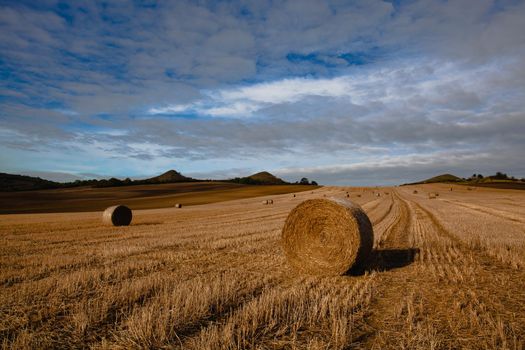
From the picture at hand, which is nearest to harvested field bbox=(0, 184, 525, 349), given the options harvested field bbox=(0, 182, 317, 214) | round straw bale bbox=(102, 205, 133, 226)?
round straw bale bbox=(102, 205, 133, 226)

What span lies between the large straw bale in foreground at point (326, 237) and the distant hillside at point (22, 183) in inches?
2474

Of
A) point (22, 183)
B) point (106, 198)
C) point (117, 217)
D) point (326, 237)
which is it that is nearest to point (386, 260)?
point (326, 237)

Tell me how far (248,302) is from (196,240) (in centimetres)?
687

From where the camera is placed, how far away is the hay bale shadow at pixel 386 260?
24.6 ft

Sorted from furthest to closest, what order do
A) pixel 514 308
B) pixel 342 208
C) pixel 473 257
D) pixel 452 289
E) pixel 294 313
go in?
pixel 473 257, pixel 342 208, pixel 452 289, pixel 514 308, pixel 294 313

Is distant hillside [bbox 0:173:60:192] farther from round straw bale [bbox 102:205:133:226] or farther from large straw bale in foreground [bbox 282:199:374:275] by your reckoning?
large straw bale in foreground [bbox 282:199:374:275]

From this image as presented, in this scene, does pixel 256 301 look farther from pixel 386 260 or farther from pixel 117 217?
pixel 117 217

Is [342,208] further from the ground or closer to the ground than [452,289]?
further from the ground

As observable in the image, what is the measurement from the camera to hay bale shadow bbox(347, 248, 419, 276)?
749cm

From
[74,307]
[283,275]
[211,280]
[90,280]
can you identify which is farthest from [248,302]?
[90,280]

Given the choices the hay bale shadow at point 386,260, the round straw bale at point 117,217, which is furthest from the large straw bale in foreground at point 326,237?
the round straw bale at point 117,217

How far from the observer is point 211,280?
20.9ft

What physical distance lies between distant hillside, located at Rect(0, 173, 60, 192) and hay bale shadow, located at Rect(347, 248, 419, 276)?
63768mm

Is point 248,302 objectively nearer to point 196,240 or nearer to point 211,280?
point 211,280
